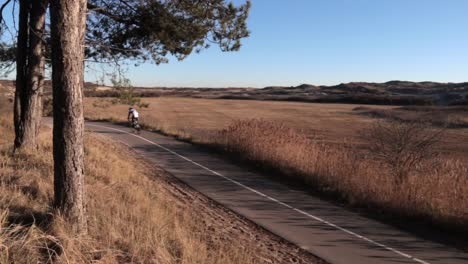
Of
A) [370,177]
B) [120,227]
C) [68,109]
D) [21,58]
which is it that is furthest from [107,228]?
[21,58]

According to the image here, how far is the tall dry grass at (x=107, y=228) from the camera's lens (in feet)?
19.1

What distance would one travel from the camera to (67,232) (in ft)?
20.7

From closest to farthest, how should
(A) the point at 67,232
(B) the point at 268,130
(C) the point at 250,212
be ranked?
(A) the point at 67,232, (C) the point at 250,212, (B) the point at 268,130

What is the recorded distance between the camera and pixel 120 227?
24.0 feet

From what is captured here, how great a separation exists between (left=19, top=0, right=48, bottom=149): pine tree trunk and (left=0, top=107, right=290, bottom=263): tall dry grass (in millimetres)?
1922

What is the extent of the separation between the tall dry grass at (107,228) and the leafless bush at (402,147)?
564cm

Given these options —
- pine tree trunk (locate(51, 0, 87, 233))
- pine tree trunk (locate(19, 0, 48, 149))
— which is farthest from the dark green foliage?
pine tree trunk (locate(51, 0, 87, 233))

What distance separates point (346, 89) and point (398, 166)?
545 feet

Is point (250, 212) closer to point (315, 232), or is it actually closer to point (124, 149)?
point (315, 232)

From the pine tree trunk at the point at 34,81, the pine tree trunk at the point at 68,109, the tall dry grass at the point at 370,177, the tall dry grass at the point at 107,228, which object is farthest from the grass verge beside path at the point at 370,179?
the pine tree trunk at the point at 34,81

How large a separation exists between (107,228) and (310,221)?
5121 millimetres

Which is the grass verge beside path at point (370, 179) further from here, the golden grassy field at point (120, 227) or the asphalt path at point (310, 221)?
the golden grassy field at point (120, 227)

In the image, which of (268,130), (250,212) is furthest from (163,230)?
(268,130)

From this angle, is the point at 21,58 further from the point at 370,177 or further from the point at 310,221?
the point at 370,177
